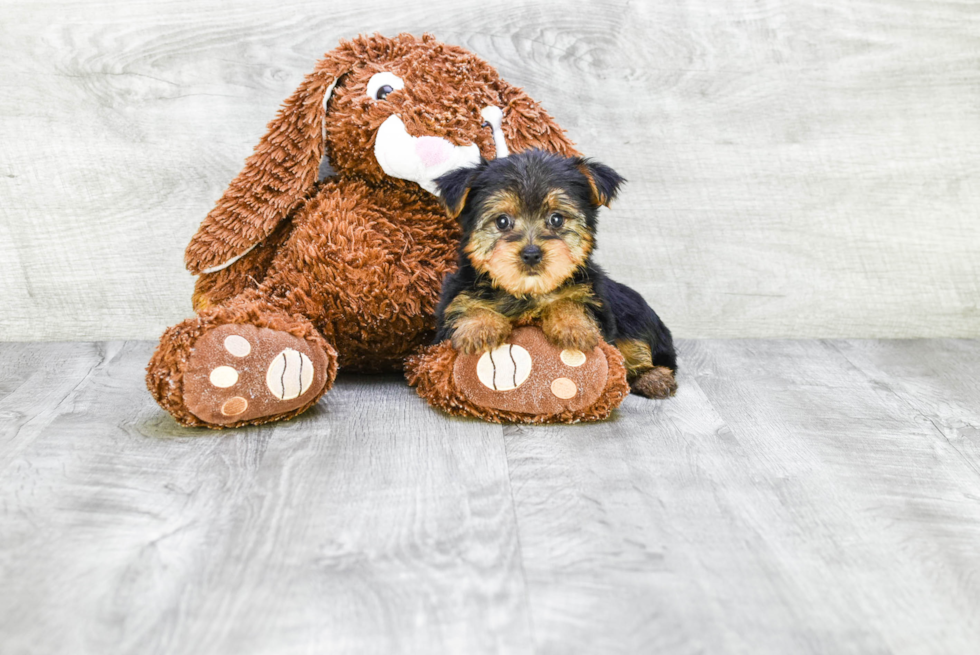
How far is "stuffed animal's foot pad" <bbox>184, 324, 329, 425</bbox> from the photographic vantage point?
1.75 metres

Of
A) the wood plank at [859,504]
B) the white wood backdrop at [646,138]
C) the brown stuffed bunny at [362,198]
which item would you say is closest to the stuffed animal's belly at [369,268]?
the brown stuffed bunny at [362,198]

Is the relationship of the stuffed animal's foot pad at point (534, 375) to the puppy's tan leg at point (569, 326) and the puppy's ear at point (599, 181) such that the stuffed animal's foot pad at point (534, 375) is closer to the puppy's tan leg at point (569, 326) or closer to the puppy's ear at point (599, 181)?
the puppy's tan leg at point (569, 326)

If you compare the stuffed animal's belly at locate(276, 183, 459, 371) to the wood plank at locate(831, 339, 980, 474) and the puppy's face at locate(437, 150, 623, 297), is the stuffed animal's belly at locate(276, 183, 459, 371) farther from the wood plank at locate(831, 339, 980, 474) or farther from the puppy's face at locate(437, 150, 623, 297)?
the wood plank at locate(831, 339, 980, 474)

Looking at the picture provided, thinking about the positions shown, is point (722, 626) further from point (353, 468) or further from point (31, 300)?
point (31, 300)

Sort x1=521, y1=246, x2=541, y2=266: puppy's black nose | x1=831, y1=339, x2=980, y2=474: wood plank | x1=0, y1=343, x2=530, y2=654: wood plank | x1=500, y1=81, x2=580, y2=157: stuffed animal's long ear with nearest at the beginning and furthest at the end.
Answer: x1=0, y1=343, x2=530, y2=654: wood plank, x1=521, y1=246, x2=541, y2=266: puppy's black nose, x1=831, y1=339, x2=980, y2=474: wood plank, x1=500, y1=81, x2=580, y2=157: stuffed animal's long ear

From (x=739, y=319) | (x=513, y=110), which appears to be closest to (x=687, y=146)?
(x=739, y=319)

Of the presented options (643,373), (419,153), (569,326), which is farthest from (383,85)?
(643,373)

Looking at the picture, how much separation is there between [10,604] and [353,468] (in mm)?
600

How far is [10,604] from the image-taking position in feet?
3.98

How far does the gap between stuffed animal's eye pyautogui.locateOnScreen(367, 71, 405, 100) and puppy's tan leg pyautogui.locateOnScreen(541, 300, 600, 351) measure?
0.62 m

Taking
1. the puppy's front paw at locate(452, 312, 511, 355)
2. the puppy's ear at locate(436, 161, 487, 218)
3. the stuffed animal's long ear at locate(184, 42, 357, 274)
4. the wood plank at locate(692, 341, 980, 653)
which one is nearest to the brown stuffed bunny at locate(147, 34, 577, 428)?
the stuffed animal's long ear at locate(184, 42, 357, 274)

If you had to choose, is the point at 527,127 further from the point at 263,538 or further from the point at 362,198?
the point at 263,538

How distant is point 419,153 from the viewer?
77.9 inches

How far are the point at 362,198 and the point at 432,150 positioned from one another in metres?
0.24
